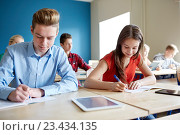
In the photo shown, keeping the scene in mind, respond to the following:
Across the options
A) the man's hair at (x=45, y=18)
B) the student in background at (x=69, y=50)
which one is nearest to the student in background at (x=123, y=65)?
the man's hair at (x=45, y=18)

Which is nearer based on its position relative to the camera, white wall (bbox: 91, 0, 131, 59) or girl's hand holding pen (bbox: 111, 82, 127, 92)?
Result: girl's hand holding pen (bbox: 111, 82, 127, 92)

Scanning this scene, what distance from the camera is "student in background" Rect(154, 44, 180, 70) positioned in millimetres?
3561

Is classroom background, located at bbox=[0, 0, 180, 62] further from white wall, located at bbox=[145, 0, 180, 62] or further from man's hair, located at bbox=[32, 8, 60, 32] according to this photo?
man's hair, located at bbox=[32, 8, 60, 32]

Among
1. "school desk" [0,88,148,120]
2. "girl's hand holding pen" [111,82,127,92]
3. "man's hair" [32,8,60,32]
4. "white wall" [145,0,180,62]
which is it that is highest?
"white wall" [145,0,180,62]

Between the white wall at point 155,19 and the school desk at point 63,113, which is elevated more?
the white wall at point 155,19

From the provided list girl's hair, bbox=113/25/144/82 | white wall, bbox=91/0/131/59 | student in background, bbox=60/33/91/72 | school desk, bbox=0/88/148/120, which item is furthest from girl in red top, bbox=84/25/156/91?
white wall, bbox=91/0/131/59

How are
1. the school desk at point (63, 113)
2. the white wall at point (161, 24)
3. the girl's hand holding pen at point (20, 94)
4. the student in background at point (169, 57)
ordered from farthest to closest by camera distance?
the white wall at point (161, 24)
the student in background at point (169, 57)
the girl's hand holding pen at point (20, 94)
the school desk at point (63, 113)

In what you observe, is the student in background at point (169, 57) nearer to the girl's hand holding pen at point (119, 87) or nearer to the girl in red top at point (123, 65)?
the girl in red top at point (123, 65)

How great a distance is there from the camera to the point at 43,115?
0.67 m

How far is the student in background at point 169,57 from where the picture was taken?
3561mm

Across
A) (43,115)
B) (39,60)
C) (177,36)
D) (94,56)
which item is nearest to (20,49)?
(39,60)

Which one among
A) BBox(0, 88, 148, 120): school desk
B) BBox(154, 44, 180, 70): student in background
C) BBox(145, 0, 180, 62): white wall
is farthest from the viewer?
BBox(145, 0, 180, 62): white wall

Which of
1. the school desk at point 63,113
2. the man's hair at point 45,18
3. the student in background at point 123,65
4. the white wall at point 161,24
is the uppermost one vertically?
the white wall at point 161,24

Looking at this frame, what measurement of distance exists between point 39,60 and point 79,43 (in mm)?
5131
